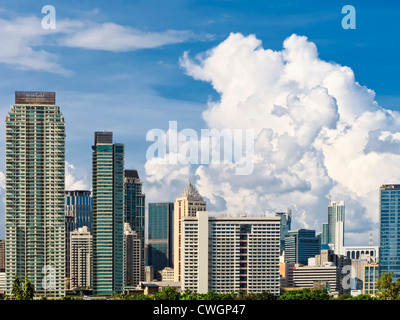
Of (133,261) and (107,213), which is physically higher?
(107,213)

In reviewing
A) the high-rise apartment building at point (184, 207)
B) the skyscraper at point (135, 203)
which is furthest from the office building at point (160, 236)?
the high-rise apartment building at point (184, 207)

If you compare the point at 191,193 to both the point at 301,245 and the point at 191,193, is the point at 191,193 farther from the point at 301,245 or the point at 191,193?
the point at 301,245

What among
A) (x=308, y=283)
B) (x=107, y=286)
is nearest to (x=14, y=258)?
(x=107, y=286)

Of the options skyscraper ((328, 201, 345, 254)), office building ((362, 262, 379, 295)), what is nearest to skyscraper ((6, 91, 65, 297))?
office building ((362, 262, 379, 295))

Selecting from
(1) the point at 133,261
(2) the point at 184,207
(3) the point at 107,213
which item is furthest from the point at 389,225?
(3) the point at 107,213

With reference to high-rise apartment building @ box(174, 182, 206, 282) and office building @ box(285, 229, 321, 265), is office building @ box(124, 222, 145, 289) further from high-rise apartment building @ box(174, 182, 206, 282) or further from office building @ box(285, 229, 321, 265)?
office building @ box(285, 229, 321, 265)
